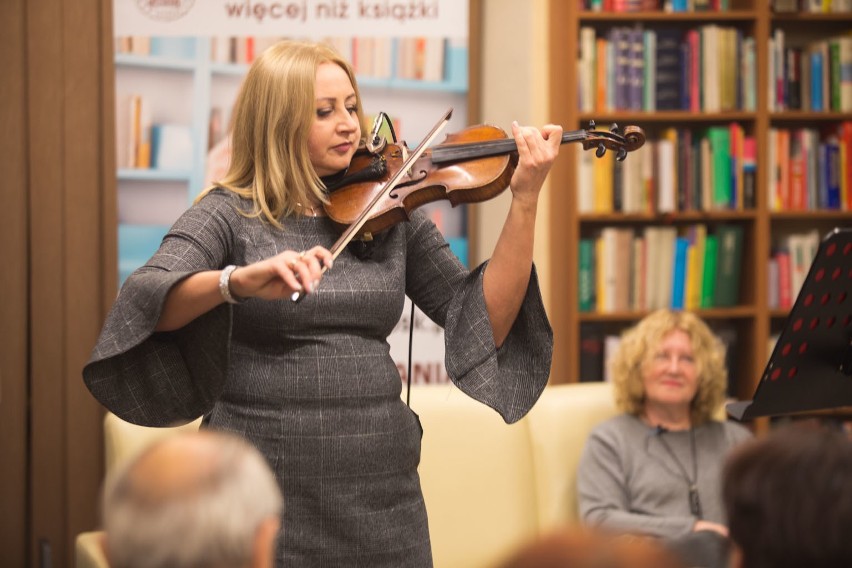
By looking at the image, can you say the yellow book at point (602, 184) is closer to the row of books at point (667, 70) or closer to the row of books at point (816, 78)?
the row of books at point (667, 70)

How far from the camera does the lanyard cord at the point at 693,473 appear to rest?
9.46 feet

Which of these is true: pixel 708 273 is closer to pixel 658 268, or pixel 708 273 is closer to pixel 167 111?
pixel 658 268

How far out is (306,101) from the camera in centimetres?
167

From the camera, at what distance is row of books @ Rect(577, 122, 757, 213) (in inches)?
138

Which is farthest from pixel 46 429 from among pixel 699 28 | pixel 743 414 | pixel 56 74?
pixel 699 28

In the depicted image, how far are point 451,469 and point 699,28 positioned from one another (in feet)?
5.47

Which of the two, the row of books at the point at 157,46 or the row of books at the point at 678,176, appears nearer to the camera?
the row of books at the point at 157,46

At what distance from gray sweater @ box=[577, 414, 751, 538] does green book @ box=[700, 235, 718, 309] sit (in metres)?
0.69

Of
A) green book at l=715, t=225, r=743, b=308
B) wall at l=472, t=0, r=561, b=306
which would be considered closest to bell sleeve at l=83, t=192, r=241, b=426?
wall at l=472, t=0, r=561, b=306

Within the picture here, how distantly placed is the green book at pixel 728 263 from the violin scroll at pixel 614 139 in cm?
177

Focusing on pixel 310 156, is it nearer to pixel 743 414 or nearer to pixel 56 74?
pixel 743 414

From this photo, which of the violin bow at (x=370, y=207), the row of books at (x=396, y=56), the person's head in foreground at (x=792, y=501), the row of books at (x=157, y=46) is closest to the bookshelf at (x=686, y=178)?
the row of books at (x=396, y=56)

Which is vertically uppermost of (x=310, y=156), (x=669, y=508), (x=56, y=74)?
(x=56, y=74)

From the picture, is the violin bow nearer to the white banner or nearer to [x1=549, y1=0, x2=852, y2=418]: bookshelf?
the white banner
